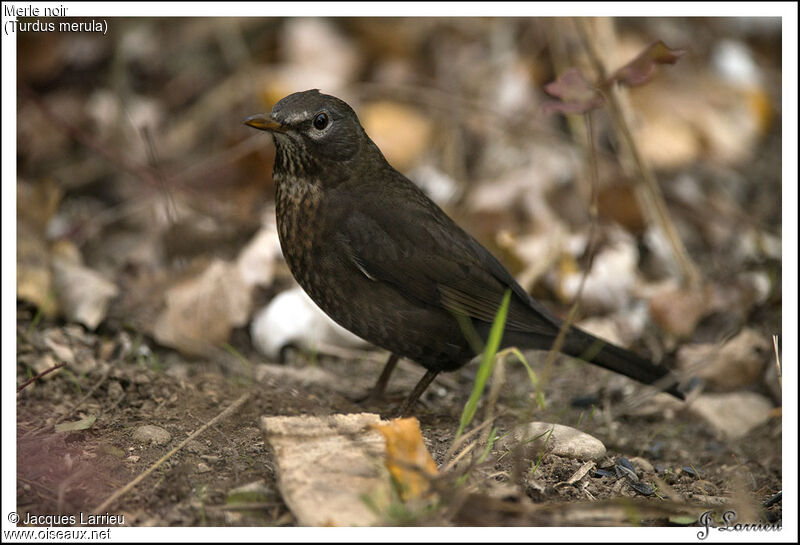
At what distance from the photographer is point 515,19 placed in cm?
754

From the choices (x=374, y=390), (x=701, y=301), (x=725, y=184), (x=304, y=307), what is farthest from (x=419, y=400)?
(x=725, y=184)

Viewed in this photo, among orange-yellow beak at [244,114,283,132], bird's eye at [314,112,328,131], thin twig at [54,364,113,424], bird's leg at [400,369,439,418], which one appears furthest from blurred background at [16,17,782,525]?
orange-yellow beak at [244,114,283,132]

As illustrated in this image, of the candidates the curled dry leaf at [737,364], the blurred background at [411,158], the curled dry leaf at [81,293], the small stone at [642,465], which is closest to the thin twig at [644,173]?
the blurred background at [411,158]

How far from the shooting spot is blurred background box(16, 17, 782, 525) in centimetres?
373

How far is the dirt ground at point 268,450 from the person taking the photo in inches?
112

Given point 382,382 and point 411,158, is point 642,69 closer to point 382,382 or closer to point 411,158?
point 382,382

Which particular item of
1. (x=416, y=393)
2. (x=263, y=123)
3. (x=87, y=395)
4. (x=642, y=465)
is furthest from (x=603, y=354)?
(x=87, y=395)

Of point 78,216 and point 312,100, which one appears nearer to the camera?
point 312,100

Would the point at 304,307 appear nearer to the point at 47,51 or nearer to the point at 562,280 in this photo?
the point at 562,280

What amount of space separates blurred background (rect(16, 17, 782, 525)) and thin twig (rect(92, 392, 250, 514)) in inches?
1.9

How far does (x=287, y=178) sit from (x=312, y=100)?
0.36 m

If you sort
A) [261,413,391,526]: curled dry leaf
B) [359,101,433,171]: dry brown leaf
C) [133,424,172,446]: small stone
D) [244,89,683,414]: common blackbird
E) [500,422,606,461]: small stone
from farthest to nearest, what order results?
[359,101,433,171]: dry brown leaf → [244,89,683,414]: common blackbird → [500,422,606,461]: small stone → [133,424,172,446]: small stone → [261,413,391,526]: curled dry leaf

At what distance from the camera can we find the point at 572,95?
12.2 ft

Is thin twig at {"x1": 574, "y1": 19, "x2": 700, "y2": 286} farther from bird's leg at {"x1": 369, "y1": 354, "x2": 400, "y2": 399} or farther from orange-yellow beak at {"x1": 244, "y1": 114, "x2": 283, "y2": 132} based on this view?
orange-yellow beak at {"x1": 244, "y1": 114, "x2": 283, "y2": 132}
